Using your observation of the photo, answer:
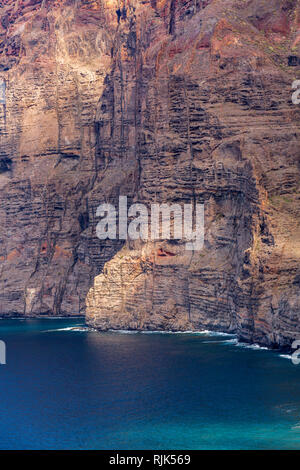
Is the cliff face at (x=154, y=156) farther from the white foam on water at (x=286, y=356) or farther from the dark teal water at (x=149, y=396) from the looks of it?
the dark teal water at (x=149, y=396)

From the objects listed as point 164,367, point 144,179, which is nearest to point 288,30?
point 144,179

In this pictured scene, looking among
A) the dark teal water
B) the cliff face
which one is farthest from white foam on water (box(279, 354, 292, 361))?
the cliff face

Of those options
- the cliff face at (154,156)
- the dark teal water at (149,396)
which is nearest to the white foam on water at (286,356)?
the dark teal water at (149,396)

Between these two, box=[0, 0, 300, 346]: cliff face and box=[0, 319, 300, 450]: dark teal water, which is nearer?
box=[0, 319, 300, 450]: dark teal water

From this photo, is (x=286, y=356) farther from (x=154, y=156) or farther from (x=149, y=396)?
(x=154, y=156)

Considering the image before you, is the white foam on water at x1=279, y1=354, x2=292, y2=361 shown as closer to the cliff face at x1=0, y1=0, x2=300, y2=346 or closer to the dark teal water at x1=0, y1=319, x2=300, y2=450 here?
the dark teal water at x1=0, y1=319, x2=300, y2=450

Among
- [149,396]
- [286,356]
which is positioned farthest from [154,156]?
[149,396]
